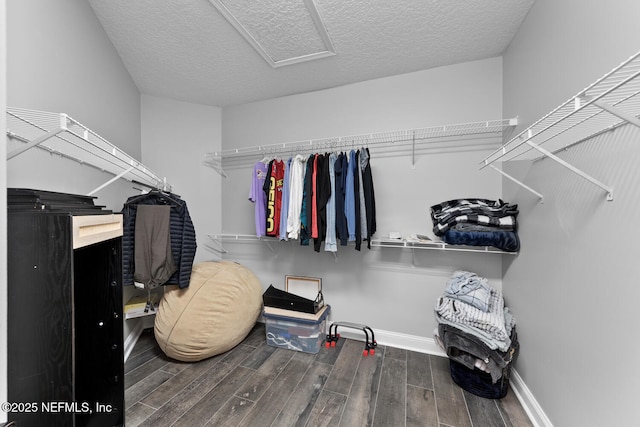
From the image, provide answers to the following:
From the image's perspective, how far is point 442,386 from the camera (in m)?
1.62

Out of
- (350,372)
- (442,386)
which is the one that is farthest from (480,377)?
(350,372)

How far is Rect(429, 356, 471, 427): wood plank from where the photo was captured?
1.35 metres

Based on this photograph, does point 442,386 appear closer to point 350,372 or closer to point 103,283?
point 350,372

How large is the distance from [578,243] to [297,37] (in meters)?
2.05

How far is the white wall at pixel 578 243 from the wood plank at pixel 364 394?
924 millimetres

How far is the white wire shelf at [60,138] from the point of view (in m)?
0.82

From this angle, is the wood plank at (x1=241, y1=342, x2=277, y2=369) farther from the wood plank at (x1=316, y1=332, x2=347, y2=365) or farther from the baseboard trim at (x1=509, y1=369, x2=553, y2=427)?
the baseboard trim at (x1=509, y1=369, x2=553, y2=427)

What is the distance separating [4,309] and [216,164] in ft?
8.15

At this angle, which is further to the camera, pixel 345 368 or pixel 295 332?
pixel 295 332

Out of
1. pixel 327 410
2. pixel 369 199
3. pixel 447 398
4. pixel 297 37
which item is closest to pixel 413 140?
pixel 369 199

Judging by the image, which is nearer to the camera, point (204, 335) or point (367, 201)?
point (204, 335)

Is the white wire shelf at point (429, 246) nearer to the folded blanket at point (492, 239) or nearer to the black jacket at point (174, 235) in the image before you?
the folded blanket at point (492, 239)

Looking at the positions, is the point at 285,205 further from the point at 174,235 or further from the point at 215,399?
the point at 215,399

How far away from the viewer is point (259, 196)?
2279 mm
